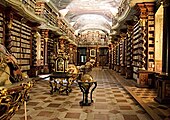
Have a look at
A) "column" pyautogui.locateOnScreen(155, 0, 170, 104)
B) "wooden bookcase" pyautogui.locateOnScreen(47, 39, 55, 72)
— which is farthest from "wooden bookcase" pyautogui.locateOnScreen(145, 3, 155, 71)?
"wooden bookcase" pyautogui.locateOnScreen(47, 39, 55, 72)

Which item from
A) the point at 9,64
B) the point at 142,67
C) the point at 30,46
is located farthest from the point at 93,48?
the point at 9,64

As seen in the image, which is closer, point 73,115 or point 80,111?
point 73,115

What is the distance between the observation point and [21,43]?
10.1 metres

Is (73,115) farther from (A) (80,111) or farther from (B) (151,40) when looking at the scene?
(B) (151,40)

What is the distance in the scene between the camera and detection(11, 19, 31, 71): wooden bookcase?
30.1 ft

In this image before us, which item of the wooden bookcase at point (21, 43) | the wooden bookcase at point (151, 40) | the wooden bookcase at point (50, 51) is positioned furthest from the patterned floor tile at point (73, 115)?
the wooden bookcase at point (50, 51)

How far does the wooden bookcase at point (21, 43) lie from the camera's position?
919cm

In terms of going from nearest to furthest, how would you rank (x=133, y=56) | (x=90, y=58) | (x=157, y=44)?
(x=157, y=44) < (x=133, y=56) < (x=90, y=58)

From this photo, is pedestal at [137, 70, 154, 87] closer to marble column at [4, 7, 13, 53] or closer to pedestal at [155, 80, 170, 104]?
pedestal at [155, 80, 170, 104]

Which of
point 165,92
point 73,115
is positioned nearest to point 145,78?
point 165,92

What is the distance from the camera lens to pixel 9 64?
2.05m

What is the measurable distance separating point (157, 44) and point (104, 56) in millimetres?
26810

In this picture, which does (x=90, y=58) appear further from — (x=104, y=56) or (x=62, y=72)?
(x=62, y=72)

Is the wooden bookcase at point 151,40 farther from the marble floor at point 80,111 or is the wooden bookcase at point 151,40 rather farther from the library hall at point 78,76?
the marble floor at point 80,111
